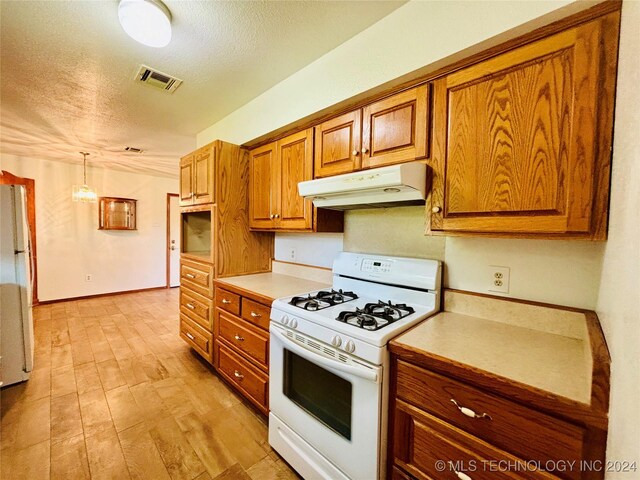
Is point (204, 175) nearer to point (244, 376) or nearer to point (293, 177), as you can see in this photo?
point (293, 177)

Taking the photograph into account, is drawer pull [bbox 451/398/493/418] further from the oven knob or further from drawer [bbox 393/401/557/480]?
the oven knob

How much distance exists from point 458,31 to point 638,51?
67 cm

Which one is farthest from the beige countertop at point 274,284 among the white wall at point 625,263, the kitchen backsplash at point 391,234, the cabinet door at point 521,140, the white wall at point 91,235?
the white wall at point 91,235

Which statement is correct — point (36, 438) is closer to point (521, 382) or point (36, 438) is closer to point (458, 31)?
point (521, 382)

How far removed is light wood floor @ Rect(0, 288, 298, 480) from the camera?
56.6 inches

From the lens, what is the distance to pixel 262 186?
2.19 metres

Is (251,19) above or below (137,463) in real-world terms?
above

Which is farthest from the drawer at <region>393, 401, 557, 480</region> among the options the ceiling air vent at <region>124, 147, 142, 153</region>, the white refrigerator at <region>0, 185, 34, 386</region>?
the ceiling air vent at <region>124, 147, 142, 153</region>

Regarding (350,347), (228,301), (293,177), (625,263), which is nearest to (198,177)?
(293,177)

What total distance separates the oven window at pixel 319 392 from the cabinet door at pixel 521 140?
87cm

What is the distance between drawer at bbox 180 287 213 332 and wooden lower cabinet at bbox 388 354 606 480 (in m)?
1.76

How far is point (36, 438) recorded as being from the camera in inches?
63.3

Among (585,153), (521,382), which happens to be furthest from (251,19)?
(521,382)

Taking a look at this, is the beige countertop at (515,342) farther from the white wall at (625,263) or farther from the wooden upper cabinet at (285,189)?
the wooden upper cabinet at (285,189)
